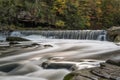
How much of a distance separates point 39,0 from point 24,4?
2834 mm

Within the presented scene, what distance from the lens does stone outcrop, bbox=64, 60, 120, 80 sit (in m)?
7.43

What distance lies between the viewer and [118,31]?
24188mm

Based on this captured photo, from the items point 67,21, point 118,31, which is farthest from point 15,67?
point 67,21

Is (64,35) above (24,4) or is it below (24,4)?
below

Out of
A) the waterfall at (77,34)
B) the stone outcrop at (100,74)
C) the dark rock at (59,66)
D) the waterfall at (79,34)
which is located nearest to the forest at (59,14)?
the waterfall at (77,34)

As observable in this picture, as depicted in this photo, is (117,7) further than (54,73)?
Yes

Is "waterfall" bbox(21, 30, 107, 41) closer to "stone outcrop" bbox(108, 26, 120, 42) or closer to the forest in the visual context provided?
"stone outcrop" bbox(108, 26, 120, 42)

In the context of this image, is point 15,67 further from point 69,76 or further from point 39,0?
point 39,0

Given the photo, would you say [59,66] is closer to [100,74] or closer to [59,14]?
[100,74]

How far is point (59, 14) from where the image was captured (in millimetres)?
36750

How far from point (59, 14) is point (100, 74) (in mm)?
29364

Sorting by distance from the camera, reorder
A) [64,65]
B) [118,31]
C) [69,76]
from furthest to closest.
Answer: [118,31] → [64,65] → [69,76]

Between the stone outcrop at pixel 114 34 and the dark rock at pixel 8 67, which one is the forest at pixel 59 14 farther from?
the dark rock at pixel 8 67

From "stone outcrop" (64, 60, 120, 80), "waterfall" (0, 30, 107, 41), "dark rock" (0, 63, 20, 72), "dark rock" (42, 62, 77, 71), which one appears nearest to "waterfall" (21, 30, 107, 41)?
"waterfall" (0, 30, 107, 41)
